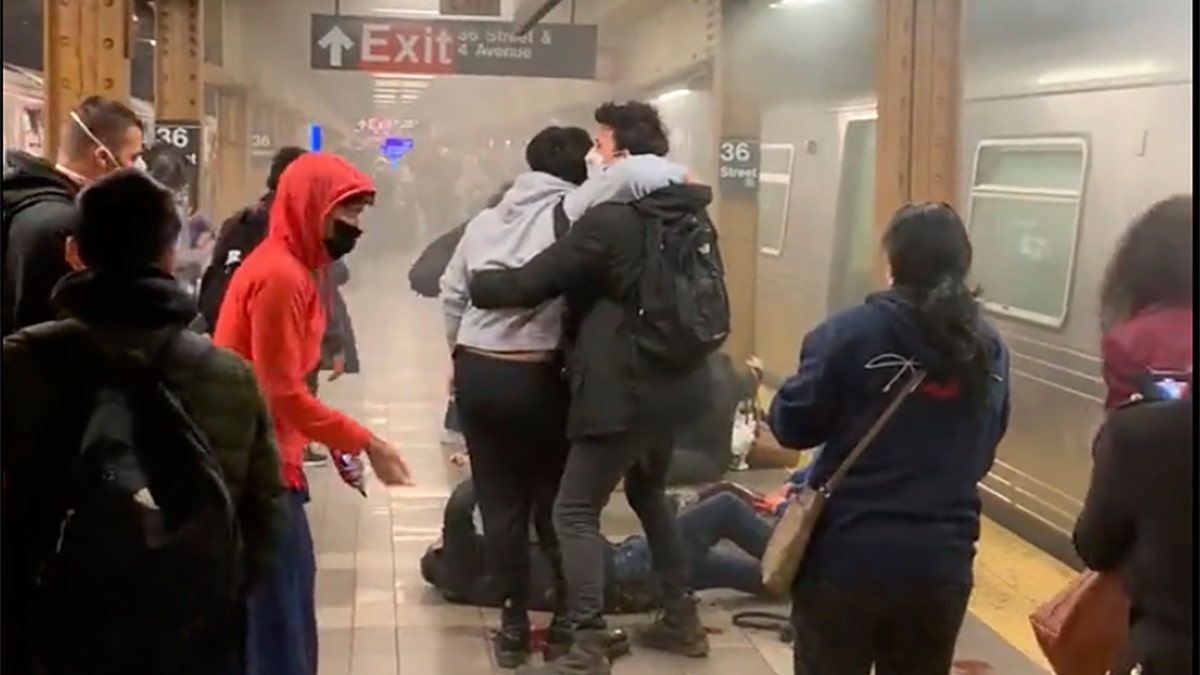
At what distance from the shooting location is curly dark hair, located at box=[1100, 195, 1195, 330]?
2.23 metres

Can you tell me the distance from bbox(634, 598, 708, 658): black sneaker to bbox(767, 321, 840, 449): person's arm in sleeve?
5.81 feet

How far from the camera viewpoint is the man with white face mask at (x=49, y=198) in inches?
131

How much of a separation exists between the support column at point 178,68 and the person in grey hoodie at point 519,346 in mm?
5569

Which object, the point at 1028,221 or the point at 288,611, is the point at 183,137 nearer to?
the point at 1028,221

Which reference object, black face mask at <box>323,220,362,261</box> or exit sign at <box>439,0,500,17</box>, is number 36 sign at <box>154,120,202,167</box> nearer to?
exit sign at <box>439,0,500,17</box>

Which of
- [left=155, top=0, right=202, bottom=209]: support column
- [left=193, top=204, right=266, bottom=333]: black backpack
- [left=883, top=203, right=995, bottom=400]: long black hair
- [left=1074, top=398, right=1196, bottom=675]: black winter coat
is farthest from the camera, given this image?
[left=155, top=0, right=202, bottom=209]: support column

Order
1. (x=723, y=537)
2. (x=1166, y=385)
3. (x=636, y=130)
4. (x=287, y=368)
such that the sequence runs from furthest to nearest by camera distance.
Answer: (x=723, y=537), (x=636, y=130), (x=287, y=368), (x=1166, y=385)

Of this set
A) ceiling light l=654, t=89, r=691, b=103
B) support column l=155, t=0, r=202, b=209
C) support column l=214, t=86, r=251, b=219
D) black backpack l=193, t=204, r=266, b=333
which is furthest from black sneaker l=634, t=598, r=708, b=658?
support column l=214, t=86, r=251, b=219

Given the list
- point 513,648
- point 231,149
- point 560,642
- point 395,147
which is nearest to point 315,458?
point 513,648

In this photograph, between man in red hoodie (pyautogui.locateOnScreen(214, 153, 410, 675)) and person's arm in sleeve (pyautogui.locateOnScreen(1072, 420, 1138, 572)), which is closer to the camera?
person's arm in sleeve (pyautogui.locateOnScreen(1072, 420, 1138, 572))

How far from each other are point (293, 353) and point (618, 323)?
112 cm

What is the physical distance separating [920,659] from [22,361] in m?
1.67

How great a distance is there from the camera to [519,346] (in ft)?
13.0

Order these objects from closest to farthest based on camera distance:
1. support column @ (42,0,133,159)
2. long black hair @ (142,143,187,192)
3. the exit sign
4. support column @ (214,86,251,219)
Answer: support column @ (42,0,133,159), long black hair @ (142,143,187,192), the exit sign, support column @ (214,86,251,219)
